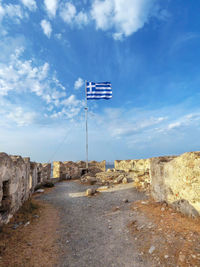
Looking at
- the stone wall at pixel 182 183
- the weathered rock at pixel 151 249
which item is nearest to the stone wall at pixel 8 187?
the weathered rock at pixel 151 249

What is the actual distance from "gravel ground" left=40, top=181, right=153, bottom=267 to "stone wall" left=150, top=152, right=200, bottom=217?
212 centimetres

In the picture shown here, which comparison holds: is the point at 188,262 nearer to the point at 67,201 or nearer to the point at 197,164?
the point at 197,164

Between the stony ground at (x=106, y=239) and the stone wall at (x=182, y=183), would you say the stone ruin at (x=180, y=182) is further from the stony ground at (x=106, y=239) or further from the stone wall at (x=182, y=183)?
the stony ground at (x=106, y=239)

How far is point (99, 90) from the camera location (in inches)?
784

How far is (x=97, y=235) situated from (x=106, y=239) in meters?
0.47

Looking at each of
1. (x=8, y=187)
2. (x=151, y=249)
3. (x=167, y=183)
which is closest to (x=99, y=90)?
(x=167, y=183)

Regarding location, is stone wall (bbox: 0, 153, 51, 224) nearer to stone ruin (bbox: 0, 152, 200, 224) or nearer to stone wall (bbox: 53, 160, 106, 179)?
stone ruin (bbox: 0, 152, 200, 224)

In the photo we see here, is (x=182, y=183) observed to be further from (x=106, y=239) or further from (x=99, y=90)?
(x=99, y=90)

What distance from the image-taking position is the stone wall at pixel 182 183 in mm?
5746

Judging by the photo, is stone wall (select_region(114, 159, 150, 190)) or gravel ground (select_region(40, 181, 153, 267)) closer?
gravel ground (select_region(40, 181, 153, 267))

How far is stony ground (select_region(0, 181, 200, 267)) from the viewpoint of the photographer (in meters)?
4.01

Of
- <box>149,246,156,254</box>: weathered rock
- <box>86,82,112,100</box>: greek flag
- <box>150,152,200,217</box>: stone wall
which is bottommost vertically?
<box>149,246,156,254</box>: weathered rock

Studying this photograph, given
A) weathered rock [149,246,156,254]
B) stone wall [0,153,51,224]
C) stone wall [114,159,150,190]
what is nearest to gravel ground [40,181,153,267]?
weathered rock [149,246,156,254]

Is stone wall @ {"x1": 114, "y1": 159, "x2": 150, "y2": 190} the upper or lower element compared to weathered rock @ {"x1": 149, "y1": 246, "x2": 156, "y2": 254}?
upper
